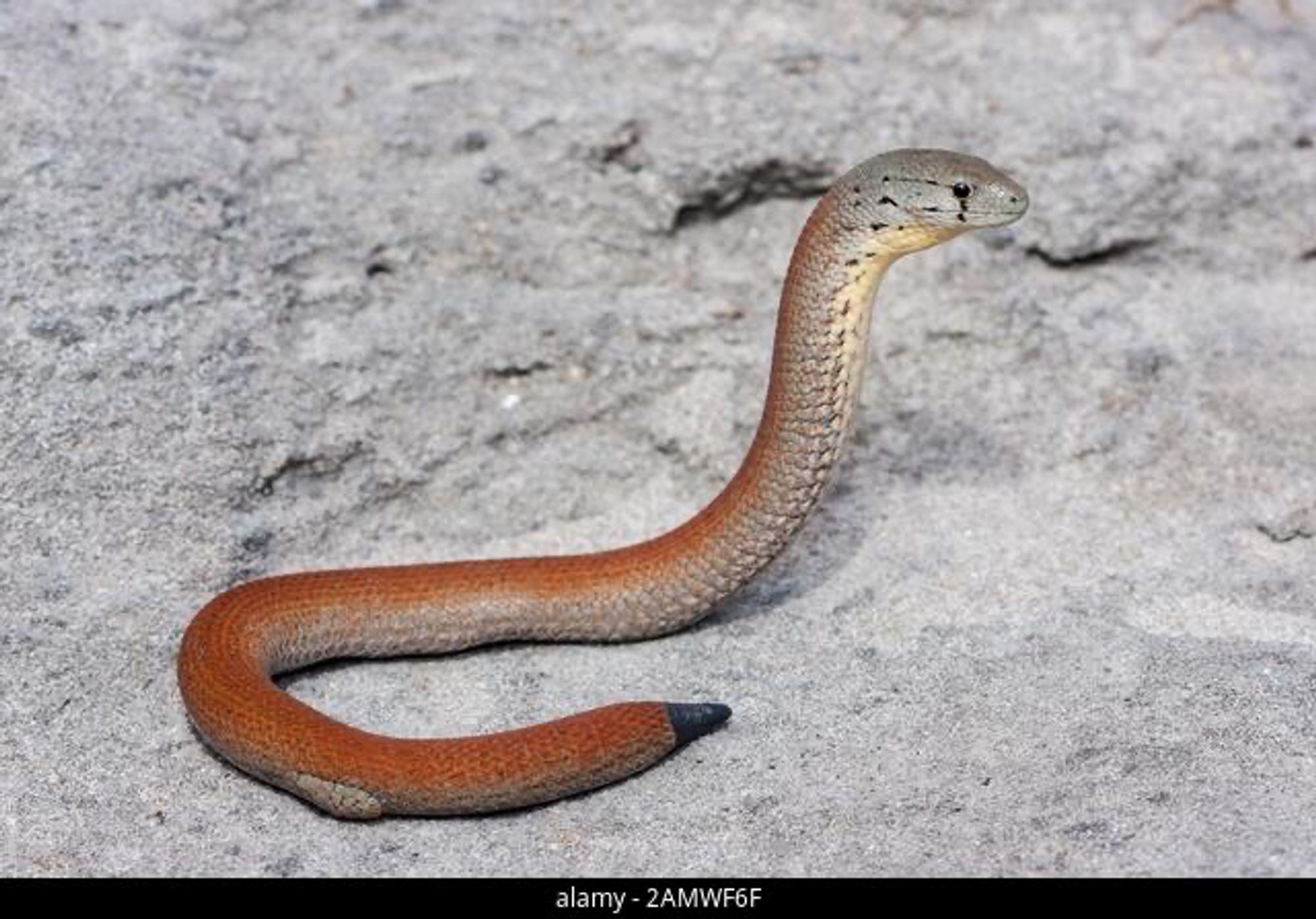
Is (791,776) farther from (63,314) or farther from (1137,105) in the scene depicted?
(1137,105)

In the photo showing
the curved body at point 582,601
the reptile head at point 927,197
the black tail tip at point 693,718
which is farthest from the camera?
the reptile head at point 927,197

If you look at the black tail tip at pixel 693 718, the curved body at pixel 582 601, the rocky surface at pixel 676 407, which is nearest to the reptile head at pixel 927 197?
the curved body at pixel 582 601

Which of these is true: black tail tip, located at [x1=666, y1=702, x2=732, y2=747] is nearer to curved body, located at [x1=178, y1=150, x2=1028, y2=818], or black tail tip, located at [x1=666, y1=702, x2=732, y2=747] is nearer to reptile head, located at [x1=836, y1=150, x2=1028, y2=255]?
curved body, located at [x1=178, y1=150, x2=1028, y2=818]

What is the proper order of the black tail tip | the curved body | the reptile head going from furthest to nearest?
the reptile head < the black tail tip < the curved body

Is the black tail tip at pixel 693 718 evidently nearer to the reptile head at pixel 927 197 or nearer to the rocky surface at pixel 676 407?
the rocky surface at pixel 676 407

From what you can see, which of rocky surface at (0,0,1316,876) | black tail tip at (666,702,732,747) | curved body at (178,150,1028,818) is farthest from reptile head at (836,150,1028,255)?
black tail tip at (666,702,732,747)

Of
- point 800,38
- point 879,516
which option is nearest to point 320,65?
point 800,38

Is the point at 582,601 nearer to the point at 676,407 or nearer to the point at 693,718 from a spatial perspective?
the point at 693,718
